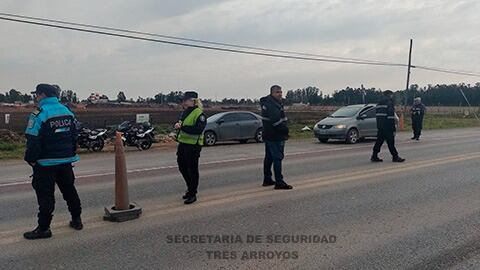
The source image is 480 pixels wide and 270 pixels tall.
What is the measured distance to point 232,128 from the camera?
18.3m

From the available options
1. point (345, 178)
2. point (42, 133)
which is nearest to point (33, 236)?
point (42, 133)

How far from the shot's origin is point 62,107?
536cm

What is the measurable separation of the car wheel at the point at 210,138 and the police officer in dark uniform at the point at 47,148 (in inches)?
477

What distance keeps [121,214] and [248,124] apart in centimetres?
1317

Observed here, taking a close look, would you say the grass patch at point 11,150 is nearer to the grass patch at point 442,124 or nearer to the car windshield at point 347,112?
the car windshield at point 347,112

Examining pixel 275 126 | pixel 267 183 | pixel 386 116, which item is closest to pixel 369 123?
pixel 386 116

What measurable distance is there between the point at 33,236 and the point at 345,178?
5.93m

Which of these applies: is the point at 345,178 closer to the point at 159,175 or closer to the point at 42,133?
the point at 159,175

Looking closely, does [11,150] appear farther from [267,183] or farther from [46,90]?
[46,90]

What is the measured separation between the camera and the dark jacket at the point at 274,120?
7805 mm

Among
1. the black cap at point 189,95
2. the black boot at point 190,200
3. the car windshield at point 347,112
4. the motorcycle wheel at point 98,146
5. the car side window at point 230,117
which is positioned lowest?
the motorcycle wheel at point 98,146

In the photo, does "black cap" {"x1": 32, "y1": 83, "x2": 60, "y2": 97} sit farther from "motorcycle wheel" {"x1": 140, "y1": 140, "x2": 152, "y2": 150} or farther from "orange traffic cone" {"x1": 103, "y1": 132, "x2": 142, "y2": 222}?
"motorcycle wheel" {"x1": 140, "y1": 140, "x2": 152, "y2": 150}

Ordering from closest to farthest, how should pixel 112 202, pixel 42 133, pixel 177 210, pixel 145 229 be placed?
pixel 42 133
pixel 145 229
pixel 177 210
pixel 112 202

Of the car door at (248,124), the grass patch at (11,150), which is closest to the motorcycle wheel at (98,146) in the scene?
the grass patch at (11,150)
